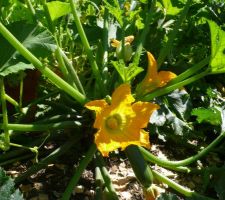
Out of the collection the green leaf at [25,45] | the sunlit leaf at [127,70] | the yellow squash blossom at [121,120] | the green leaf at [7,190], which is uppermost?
the green leaf at [25,45]

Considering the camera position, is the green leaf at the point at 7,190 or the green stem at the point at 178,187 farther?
the green stem at the point at 178,187

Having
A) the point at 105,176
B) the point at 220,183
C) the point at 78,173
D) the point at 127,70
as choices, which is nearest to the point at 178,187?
the point at 220,183

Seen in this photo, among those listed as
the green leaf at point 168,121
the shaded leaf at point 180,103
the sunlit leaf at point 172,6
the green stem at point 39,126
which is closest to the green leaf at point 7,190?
the green stem at point 39,126

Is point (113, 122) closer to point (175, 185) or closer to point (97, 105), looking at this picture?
point (97, 105)

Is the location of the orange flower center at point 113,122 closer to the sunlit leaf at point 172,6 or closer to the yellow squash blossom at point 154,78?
the yellow squash blossom at point 154,78

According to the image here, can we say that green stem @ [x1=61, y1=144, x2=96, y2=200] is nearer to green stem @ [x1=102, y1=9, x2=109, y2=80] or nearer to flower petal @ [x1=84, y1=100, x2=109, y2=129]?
flower petal @ [x1=84, y1=100, x2=109, y2=129]

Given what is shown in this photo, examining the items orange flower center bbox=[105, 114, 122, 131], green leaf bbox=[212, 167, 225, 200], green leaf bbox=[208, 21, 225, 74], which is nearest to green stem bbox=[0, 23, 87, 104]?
orange flower center bbox=[105, 114, 122, 131]
